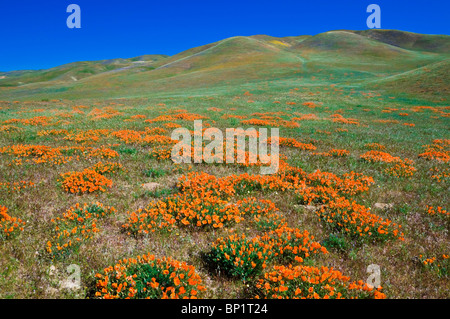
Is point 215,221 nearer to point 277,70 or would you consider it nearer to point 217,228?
point 217,228

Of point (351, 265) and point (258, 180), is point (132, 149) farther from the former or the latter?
point (351, 265)

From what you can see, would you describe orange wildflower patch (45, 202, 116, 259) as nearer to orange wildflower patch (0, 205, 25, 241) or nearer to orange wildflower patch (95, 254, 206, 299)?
orange wildflower patch (0, 205, 25, 241)

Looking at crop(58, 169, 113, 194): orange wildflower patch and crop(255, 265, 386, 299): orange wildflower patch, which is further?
crop(58, 169, 113, 194): orange wildflower patch

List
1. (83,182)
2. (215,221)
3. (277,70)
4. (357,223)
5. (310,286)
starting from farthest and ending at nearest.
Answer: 1. (277,70)
2. (83,182)
3. (215,221)
4. (357,223)
5. (310,286)

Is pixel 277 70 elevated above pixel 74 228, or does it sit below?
above

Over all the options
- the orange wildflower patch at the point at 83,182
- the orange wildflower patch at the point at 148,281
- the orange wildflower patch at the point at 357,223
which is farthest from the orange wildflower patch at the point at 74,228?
the orange wildflower patch at the point at 357,223

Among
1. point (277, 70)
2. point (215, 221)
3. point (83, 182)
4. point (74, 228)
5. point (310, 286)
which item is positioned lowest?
point (310, 286)

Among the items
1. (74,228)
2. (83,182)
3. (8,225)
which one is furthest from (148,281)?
(83,182)

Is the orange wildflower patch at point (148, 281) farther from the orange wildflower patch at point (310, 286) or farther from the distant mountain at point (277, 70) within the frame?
the distant mountain at point (277, 70)

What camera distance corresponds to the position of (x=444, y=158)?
11750 millimetres

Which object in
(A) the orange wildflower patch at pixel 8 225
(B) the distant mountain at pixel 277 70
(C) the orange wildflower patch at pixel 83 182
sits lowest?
(A) the orange wildflower patch at pixel 8 225

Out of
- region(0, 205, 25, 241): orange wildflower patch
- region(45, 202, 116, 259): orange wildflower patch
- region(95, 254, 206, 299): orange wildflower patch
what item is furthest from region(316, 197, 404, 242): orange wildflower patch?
region(0, 205, 25, 241): orange wildflower patch
